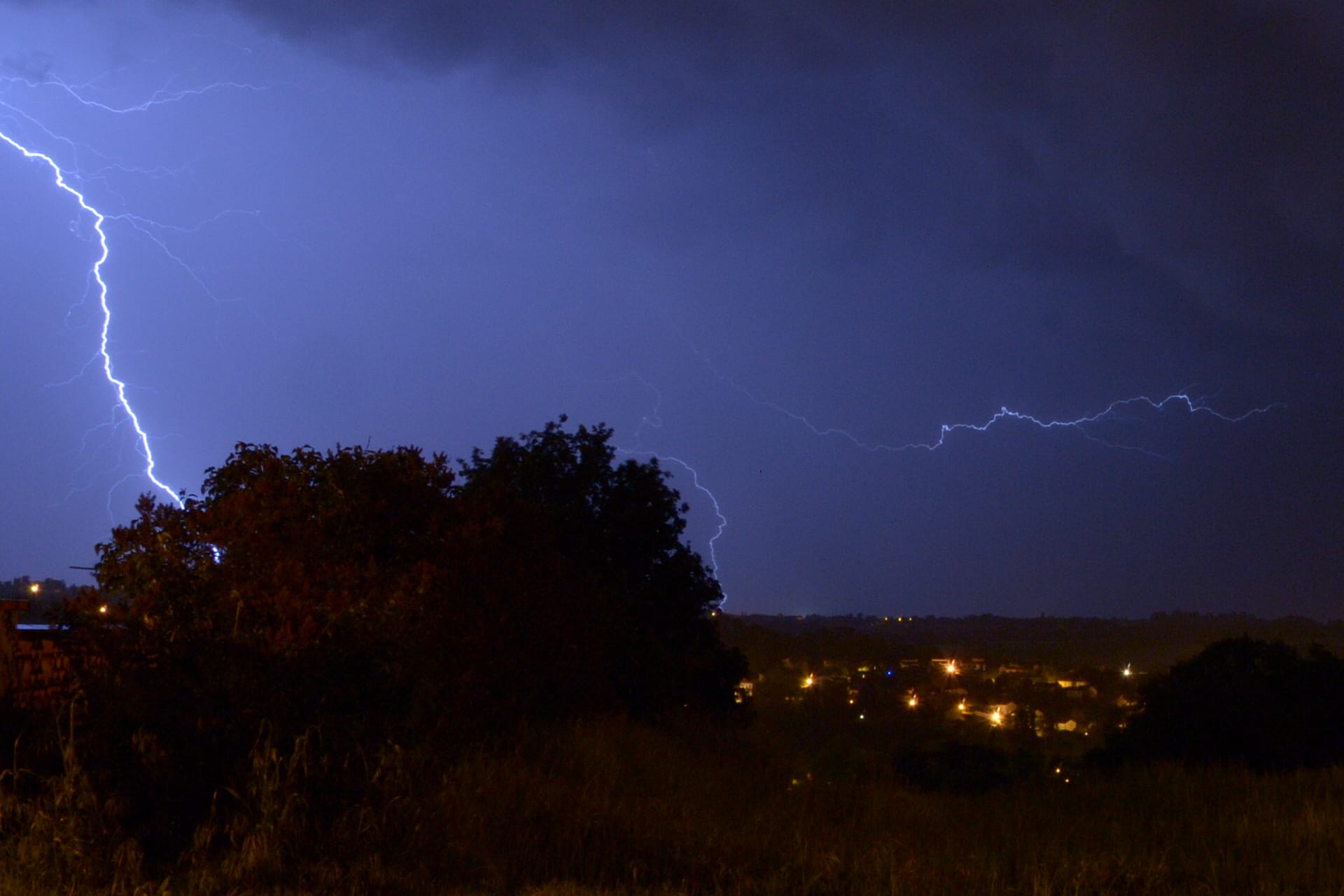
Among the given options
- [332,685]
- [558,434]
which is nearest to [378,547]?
[332,685]

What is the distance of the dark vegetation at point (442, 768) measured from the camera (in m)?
6.22

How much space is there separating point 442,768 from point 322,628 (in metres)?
1.27

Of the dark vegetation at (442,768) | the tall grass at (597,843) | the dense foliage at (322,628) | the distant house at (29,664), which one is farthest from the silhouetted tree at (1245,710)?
the distant house at (29,664)

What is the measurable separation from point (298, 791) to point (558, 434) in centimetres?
1318

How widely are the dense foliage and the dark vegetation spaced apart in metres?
0.02

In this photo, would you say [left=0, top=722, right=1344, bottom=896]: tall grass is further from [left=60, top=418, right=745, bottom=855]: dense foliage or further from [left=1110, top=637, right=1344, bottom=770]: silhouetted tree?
[left=1110, top=637, right=1344, bottom=770]: silhouetted tree

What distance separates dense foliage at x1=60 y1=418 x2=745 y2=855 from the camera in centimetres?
670

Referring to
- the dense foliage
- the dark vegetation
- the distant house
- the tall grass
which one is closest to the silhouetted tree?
the dark vegetation

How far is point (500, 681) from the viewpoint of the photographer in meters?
10.1

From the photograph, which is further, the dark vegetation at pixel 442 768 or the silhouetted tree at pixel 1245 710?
the silhouetted tree at pixel 1245 710

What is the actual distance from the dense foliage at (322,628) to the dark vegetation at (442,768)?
0.02 m

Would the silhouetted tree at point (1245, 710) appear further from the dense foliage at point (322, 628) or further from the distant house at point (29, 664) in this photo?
the distant house at point (29, 664)

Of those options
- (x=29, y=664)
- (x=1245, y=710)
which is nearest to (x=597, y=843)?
(x=29, y=664)

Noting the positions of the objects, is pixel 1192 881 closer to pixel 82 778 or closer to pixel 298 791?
pixel 298 791
